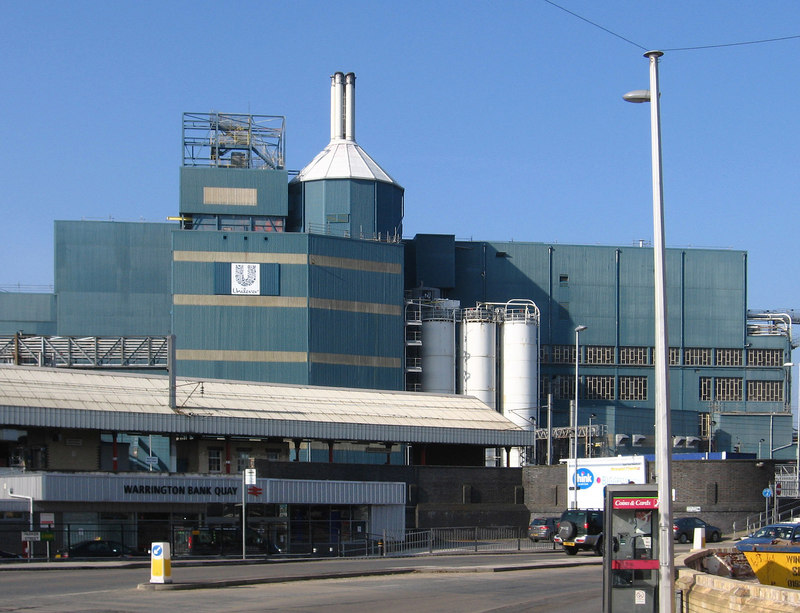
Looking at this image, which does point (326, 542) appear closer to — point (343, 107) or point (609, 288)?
point (343, 107)

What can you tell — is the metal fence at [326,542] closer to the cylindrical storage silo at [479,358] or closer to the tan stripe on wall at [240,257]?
the cylindrical storage silo at [479,358]

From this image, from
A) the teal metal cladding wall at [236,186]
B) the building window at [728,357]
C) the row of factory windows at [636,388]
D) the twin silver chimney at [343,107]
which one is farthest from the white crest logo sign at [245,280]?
the building window at [728,357]

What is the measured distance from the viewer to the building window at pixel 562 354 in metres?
109

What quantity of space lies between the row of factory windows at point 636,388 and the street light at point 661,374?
87060 millimetres

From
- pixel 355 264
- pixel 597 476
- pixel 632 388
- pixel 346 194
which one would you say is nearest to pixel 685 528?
pixel 597 476

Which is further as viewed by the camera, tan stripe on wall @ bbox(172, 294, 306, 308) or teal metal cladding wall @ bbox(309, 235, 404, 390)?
teal metal cladding wall @ bbox(309, 235, 404, 390)

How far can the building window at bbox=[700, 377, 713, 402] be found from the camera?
110688mm

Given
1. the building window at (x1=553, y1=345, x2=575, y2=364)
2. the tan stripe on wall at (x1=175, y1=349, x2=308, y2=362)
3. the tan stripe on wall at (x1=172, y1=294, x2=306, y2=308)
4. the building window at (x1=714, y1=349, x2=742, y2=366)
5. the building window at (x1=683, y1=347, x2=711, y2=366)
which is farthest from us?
the building window at (x1=714, y1=349, x2=742, y2=366)

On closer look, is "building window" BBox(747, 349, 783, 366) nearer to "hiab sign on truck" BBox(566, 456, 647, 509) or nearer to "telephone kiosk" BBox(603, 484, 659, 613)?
"hiab sign on truck" BBox(566, 456, 647, 509)

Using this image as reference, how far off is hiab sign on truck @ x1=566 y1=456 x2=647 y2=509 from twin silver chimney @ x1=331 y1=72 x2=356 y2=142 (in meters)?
48.5

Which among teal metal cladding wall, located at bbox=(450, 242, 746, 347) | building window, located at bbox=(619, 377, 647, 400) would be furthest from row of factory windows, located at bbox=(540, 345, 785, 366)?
building window, located at bbox=(619, 377, 647, 400)

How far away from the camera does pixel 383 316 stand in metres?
93.5

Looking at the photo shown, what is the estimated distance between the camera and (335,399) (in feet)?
232

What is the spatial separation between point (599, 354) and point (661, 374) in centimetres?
9119
